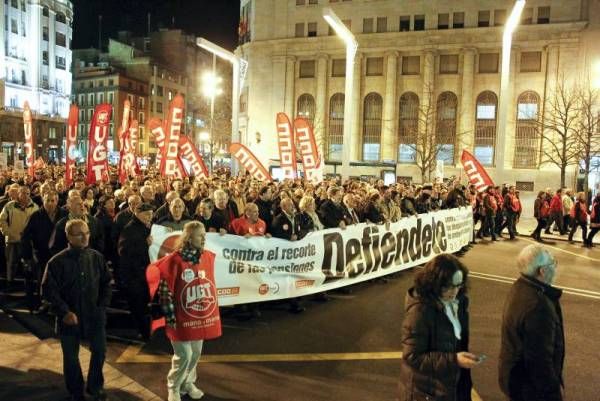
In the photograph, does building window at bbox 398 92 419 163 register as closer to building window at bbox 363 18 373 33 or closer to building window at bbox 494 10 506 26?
building window at bbox 363 18 373 33

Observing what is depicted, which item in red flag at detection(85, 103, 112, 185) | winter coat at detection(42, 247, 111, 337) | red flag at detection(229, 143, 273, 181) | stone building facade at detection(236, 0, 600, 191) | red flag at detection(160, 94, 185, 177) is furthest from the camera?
stone building facade at detection(236, 0, 600, 191)

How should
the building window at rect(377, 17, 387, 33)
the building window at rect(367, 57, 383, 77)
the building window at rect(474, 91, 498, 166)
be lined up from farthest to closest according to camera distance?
the building window at rect(367, 57, 383, 77) → the building window at rect(377, 17, 387, 33) → the building window at rect(474, 91, 498, 166)

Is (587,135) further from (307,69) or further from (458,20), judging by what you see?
(307,69)

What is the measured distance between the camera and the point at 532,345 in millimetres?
3369

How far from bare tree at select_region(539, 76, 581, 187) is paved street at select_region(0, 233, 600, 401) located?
17580 mm

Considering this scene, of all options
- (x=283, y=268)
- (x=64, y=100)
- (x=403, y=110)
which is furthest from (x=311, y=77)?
(x=64, y=100)

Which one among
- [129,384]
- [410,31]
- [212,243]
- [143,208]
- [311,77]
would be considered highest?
[410,31]

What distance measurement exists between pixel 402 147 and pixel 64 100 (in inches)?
2285

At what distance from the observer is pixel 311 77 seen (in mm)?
49000

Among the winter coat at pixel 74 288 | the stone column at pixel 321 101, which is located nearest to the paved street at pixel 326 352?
the winter coat at pixel 74 288

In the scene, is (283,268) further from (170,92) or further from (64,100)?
(170,92)

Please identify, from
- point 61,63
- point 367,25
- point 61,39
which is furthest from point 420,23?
point 61,39

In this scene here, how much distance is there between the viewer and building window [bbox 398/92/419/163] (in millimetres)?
46188

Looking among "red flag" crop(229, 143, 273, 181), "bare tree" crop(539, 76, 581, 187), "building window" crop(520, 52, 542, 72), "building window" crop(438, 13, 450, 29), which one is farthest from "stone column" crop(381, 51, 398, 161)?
"red flag" crop(229, 143, 273, 181)
